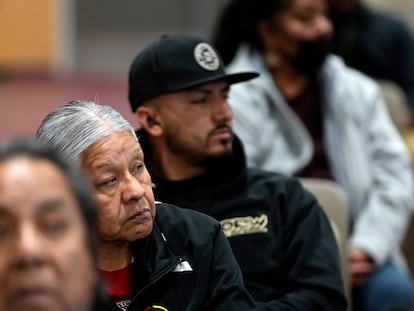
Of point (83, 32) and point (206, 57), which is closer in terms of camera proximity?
point (206, 57)

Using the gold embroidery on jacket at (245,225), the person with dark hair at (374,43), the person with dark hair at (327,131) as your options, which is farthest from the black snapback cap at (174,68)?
the person with dark hair at (374,43)

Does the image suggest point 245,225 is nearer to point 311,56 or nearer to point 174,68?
point 174,68

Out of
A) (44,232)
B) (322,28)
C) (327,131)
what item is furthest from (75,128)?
(322,28)

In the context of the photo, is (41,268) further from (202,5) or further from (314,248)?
(202,5)

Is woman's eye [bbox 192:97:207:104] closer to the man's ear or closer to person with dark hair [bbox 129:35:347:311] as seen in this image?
person with dark hair [bbox 129:35:347:311]

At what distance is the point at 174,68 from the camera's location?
2.96 meters

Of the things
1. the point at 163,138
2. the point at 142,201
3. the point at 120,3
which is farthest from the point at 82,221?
the point at 120,3

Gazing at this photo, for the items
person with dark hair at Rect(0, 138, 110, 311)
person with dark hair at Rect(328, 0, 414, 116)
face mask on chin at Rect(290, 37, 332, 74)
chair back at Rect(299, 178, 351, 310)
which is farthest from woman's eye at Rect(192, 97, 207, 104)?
person with dark hair at Rect(328, 0, 414, 116)

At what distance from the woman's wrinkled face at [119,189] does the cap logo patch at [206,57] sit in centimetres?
64

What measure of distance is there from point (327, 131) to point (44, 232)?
8.59ft

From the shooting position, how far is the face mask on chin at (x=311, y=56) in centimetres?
411

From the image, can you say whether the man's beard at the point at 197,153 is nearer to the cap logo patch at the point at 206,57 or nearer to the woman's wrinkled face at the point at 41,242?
the cap logo patch at the point at 206,57

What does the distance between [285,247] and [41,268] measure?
142cm

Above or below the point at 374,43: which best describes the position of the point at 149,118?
above
